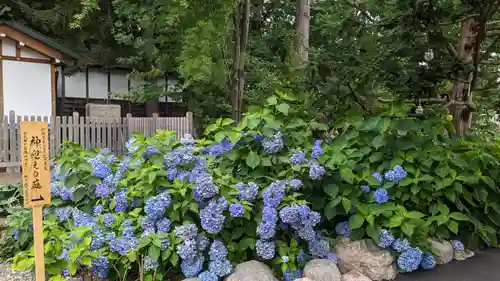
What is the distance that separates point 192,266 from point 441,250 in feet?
7.64

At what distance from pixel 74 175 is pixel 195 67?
2.62m

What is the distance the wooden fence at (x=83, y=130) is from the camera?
9078mm

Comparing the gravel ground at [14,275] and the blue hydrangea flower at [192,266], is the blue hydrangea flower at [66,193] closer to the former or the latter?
the gravel ground at [14,275]

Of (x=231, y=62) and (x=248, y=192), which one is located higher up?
(x=231, y=62)

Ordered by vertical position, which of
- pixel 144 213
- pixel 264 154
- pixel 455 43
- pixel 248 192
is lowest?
pixel 144 213

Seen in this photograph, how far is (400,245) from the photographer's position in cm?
378

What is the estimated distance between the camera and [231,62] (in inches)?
273

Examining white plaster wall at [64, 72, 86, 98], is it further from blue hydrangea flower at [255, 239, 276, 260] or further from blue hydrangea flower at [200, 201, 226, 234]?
blue hydrangea flower at [255, 239, 276, 260]

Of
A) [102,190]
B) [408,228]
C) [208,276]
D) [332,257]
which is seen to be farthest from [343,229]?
[102,190]

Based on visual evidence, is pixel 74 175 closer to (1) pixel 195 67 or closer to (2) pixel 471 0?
(1) pixel 195 67

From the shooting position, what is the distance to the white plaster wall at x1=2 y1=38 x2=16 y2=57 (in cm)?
1107

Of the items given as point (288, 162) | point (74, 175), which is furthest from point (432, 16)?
point (74, 175)

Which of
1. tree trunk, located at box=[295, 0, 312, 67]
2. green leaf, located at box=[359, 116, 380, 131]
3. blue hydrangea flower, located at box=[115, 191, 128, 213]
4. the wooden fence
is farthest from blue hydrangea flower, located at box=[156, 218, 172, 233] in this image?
tree trunk, located at box=[295, 0, 312, 67]

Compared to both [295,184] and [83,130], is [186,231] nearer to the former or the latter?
[295,184]
